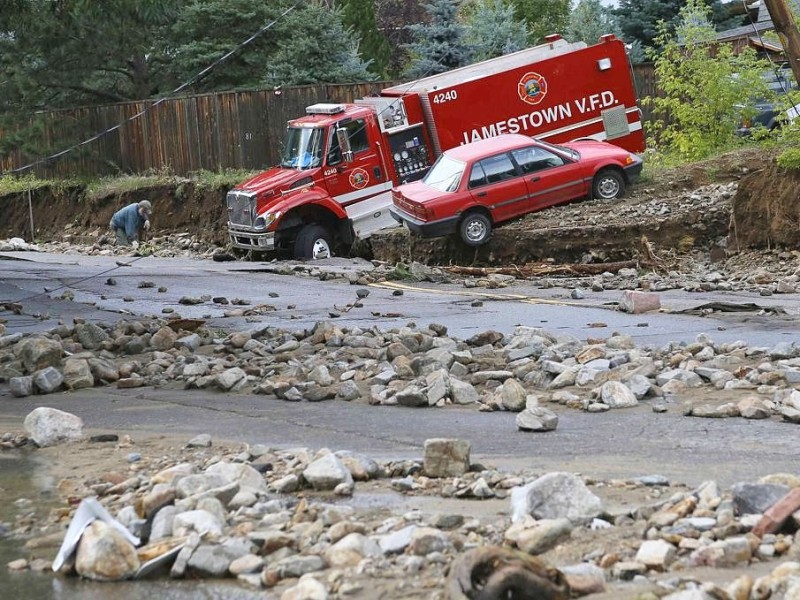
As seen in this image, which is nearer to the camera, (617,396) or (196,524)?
(196,524)

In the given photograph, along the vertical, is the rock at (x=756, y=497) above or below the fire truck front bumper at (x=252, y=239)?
below

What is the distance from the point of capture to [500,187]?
24062mm

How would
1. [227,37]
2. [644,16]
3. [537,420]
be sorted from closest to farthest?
[537,420] < [227,37] < [644,16]

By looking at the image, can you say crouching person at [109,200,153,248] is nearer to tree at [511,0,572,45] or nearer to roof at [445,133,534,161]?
roof at [445,133,534,161]

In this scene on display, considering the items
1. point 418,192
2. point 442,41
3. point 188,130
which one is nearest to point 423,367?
point 418,192

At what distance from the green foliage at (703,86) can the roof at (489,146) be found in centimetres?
352

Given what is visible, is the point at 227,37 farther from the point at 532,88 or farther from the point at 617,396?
the point at 617,396

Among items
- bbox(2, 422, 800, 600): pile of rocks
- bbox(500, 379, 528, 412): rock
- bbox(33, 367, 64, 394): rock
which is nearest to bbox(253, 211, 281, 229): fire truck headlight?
bbox(33, 367, 64, 394): rock

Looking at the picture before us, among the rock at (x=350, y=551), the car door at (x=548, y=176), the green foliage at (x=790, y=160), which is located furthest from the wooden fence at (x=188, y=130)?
the rock at (x=350, y=551)

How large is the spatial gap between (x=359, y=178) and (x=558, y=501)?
21.1 metres

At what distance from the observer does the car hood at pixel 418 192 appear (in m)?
23.7

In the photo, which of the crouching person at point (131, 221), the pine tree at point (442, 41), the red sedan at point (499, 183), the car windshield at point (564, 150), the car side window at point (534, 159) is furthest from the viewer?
the pine tree at point (442, 41)

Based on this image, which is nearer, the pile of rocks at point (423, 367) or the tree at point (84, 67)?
the pile of rocks at point (423, 367)

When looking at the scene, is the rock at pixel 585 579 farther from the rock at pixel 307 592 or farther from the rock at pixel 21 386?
the rock at pixel 21 386
